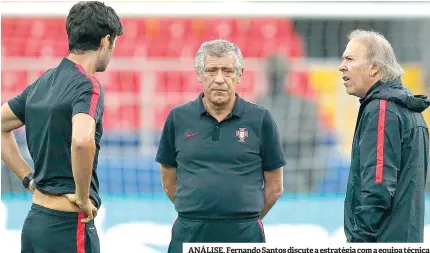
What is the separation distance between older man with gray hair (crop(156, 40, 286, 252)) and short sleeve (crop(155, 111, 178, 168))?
0.05 feet

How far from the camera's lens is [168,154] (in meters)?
4.50

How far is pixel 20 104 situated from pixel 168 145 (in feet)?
2.63

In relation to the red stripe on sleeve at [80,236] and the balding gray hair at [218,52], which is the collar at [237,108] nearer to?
the balding gray hair at [218,52]

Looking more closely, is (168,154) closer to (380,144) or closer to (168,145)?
(168,145)

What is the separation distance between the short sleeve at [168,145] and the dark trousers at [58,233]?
2.12 feet

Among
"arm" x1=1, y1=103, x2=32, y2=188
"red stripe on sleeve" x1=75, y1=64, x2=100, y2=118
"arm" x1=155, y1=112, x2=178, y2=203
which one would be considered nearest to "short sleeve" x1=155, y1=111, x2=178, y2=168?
"arm" x1=155, y1=112, x2=178, y2=203

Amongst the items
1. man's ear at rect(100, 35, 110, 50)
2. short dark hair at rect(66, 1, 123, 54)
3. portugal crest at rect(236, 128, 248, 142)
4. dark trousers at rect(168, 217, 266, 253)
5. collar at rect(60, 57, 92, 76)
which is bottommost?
dark trousers at rect(168, 217, 266, 253)

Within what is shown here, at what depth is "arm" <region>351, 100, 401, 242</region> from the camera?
3881 mm

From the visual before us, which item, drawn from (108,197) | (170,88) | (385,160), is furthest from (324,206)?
(385,160)

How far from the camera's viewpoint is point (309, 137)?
8172mm

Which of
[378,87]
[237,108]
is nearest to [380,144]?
[378,87]

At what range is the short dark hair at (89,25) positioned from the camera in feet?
13.1

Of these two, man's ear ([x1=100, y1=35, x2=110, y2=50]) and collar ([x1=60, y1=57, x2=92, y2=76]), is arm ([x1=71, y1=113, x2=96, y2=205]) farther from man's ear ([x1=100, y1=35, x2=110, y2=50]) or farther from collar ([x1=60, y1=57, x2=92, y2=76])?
man's ear ([x1=100, y1=35, x2=110, y2=50])

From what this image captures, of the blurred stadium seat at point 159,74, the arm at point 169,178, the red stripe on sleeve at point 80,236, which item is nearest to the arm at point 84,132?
the red stripe on sleeve at point 80,236
